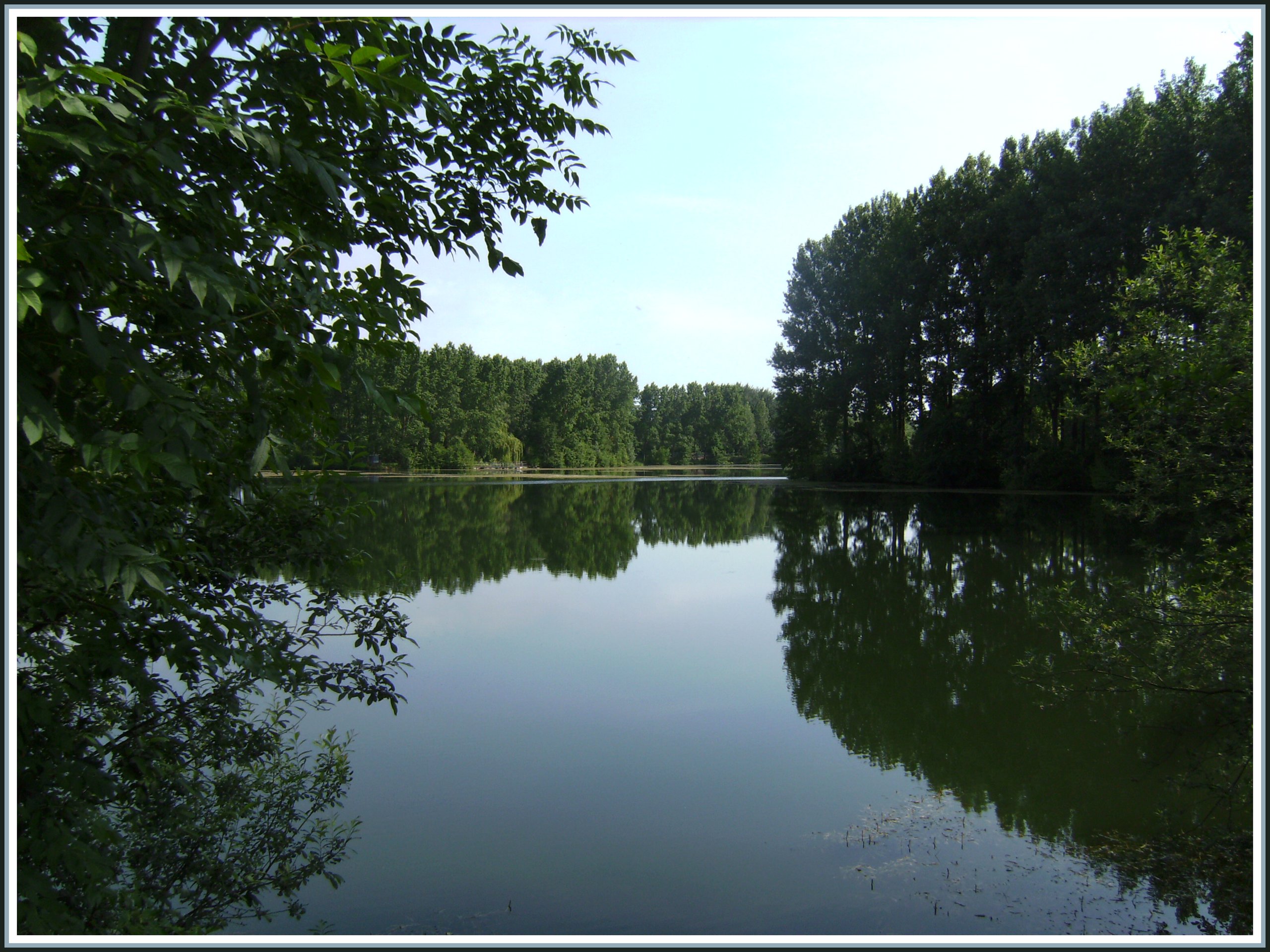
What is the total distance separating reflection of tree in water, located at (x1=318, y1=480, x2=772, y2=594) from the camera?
45.8ft

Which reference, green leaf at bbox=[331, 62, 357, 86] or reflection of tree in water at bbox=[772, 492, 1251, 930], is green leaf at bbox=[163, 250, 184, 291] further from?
reflection of tree in water at bbox=[772, 492, 1251, 930]

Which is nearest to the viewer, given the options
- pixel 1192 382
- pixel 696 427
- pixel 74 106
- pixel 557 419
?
pixel 74 106

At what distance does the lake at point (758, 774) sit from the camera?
4.11 m

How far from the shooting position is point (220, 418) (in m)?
3.51

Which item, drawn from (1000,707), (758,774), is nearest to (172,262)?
(758,774)

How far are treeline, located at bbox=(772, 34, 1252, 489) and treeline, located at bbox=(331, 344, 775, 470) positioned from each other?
24.2 m

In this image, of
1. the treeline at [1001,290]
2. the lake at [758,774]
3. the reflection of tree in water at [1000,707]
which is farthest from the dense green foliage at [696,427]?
the lake at [758,774]

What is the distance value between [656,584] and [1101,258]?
74.9 ft

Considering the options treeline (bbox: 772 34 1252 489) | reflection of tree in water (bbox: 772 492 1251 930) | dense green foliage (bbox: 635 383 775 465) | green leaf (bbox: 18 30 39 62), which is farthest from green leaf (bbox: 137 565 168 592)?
dense green foliage (bbox: 635 383 775 465)

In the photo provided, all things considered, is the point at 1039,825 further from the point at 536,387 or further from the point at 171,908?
the point at 536,387

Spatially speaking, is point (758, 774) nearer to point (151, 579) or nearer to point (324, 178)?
point (151, 579)

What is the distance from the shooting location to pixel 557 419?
83.8 meters

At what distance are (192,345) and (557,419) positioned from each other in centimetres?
8166

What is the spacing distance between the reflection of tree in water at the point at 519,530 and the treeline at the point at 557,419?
17.4 metres
